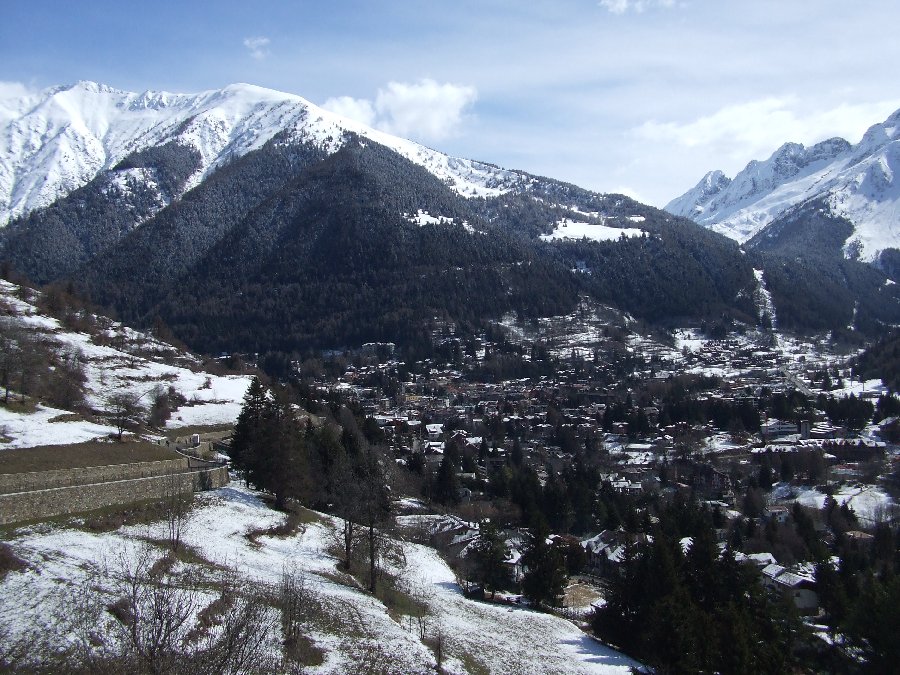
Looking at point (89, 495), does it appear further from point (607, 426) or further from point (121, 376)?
point (607, 426)

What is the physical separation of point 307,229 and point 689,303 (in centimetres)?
9747

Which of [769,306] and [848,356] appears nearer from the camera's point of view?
[848,356]

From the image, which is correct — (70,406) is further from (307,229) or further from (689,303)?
(689,303)

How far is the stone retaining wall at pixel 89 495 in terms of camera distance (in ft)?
83.6

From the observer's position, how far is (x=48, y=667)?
1473 centimetres

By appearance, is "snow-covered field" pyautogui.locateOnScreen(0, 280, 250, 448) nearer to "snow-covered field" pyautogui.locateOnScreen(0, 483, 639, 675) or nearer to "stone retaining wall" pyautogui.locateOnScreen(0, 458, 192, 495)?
"stone retaining wall" pyautogui.locateOnScreen(0, 458, 192, 495)

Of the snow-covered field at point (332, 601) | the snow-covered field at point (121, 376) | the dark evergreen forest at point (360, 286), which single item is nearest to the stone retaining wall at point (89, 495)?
the snow-covered field at point (332, 601)

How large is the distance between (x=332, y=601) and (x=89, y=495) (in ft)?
35.3

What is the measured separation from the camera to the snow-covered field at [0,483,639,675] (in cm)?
1995

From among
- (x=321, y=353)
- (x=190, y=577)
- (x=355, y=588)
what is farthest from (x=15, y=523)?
(x=321, y=353)

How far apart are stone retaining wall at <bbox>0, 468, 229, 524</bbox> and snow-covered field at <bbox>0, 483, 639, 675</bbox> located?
125 cm

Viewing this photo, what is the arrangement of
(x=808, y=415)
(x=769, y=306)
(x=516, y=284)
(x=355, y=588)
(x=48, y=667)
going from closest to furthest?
(x=48, y=667)
(x=355, y=588)
(x=808, y=415)
(x=516, y=284)
(x=769, y=306)

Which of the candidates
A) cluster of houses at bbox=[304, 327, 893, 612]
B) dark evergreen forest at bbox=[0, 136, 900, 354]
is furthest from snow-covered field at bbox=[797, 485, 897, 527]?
dark evergreen forest at bbox=[0, 136, 900, 354]

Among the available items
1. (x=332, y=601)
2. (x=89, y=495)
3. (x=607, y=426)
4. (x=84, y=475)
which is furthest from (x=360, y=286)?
(x=332, y=601)
